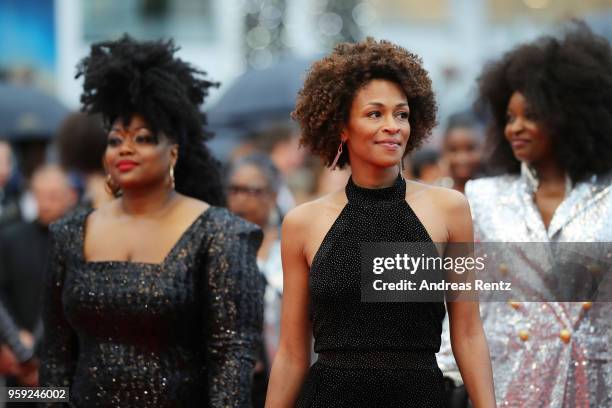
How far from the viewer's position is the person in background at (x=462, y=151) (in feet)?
24.8

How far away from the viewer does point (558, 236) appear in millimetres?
5371

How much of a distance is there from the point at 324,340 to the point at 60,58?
18.6m

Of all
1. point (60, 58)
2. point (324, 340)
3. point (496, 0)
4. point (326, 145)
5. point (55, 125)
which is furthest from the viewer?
point (496, 0)

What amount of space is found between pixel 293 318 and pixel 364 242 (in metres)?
0.42

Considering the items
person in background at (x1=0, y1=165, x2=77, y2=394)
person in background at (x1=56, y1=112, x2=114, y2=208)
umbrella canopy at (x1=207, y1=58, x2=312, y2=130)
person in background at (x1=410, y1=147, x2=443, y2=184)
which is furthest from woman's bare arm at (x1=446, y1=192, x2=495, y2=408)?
umbrella canopy at (x1=207, y1=58, x2=312, y2=130)

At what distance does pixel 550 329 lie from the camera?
5242mm

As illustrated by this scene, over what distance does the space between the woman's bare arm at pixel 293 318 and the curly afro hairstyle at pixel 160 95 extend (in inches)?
43.2

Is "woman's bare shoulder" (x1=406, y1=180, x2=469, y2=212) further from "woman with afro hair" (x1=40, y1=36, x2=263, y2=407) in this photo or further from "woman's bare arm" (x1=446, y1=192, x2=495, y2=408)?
"woman with afro hair" (x1=40, y1=36, x2=263, y2=407)

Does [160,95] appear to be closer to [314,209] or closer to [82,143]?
[314,209]

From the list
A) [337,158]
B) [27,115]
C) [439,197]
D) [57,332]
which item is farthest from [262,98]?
[439,197]

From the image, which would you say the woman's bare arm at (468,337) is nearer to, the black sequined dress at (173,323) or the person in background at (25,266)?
the black sequined dress at (173,323)

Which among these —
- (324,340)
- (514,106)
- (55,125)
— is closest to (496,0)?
(55,125)

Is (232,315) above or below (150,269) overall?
below

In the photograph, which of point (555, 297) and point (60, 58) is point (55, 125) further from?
point (60, 58)
